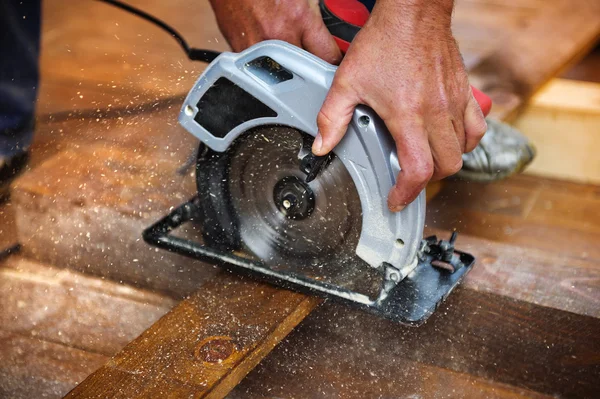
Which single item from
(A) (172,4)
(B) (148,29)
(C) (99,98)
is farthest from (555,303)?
(A) (172,4)

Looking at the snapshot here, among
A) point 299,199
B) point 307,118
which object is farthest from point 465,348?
point 307,118

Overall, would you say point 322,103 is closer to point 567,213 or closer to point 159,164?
point 159,164

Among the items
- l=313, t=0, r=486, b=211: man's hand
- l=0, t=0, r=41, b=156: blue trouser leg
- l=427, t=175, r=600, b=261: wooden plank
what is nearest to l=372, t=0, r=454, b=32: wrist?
l=313, t=0, r=486, b=211: man's hand

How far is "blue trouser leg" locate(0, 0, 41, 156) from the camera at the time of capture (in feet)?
7.61

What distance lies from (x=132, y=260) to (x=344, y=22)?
71 cm

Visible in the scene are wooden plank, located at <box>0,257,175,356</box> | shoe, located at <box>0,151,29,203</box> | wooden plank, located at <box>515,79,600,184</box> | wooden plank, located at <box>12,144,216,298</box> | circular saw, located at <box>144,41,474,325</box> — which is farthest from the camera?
wooden plank, located at <box>515,79,600,184</box>

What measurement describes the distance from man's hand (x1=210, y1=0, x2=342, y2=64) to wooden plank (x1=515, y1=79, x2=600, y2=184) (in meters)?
1.22

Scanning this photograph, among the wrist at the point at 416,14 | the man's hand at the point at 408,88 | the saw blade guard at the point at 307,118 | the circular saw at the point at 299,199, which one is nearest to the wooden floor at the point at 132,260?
the circular saw at the point at 299,199

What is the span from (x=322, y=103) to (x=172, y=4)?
89.7 inches

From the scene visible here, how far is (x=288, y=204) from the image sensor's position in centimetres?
154

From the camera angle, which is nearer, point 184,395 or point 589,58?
point 184,395

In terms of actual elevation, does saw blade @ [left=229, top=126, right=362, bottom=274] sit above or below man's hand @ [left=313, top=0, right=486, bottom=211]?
below

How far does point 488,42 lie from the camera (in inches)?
123

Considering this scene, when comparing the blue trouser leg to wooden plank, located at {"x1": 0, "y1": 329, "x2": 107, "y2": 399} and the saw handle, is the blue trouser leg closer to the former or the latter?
wooden plank, located at {"x1": 0, "y1": 329, "x2": 107, "y2": 399}
